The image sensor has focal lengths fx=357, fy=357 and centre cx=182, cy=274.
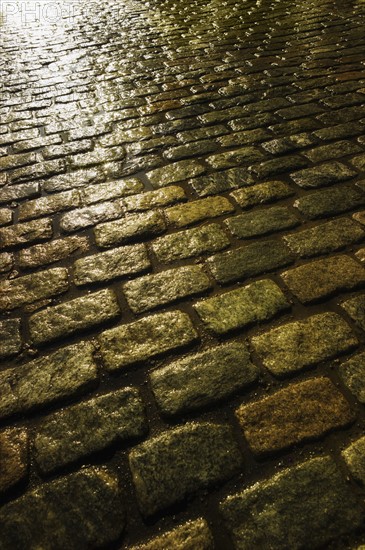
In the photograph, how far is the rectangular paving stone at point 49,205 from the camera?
238 cm

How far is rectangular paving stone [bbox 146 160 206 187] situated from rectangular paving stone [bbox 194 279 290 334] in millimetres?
1102

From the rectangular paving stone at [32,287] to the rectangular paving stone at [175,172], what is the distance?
0.98 meters

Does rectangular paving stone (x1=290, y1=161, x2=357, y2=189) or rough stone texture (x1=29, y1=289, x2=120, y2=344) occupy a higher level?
rectangular paving stone (x1=290, y1=161, x2=357, y2=189)

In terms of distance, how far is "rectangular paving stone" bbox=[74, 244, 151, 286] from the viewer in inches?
75.2

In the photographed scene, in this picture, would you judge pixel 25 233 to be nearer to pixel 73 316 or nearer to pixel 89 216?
pixel 89 216

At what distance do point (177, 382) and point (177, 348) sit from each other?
16 centimetres

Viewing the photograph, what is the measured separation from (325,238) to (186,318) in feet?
3.01

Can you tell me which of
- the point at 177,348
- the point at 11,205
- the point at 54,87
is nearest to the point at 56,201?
the point at 11,205

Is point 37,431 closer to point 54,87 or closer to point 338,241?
point 338,241

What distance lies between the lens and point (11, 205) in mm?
2494

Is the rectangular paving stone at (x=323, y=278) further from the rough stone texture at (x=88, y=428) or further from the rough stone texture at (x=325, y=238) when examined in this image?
the rough stone texture at (x=88, y=428)

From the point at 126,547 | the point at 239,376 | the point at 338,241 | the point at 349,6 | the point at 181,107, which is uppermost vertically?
the point at 349,6

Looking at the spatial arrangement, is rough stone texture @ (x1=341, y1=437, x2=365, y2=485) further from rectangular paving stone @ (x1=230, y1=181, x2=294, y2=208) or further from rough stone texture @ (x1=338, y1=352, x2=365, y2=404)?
rectangular paving stone @ (x1=230, y1=181, x2=294, y2=208)

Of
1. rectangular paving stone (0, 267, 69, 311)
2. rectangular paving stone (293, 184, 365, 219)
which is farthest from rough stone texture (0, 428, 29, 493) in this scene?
rectangular paving stone (293, 184, 365, 219)
